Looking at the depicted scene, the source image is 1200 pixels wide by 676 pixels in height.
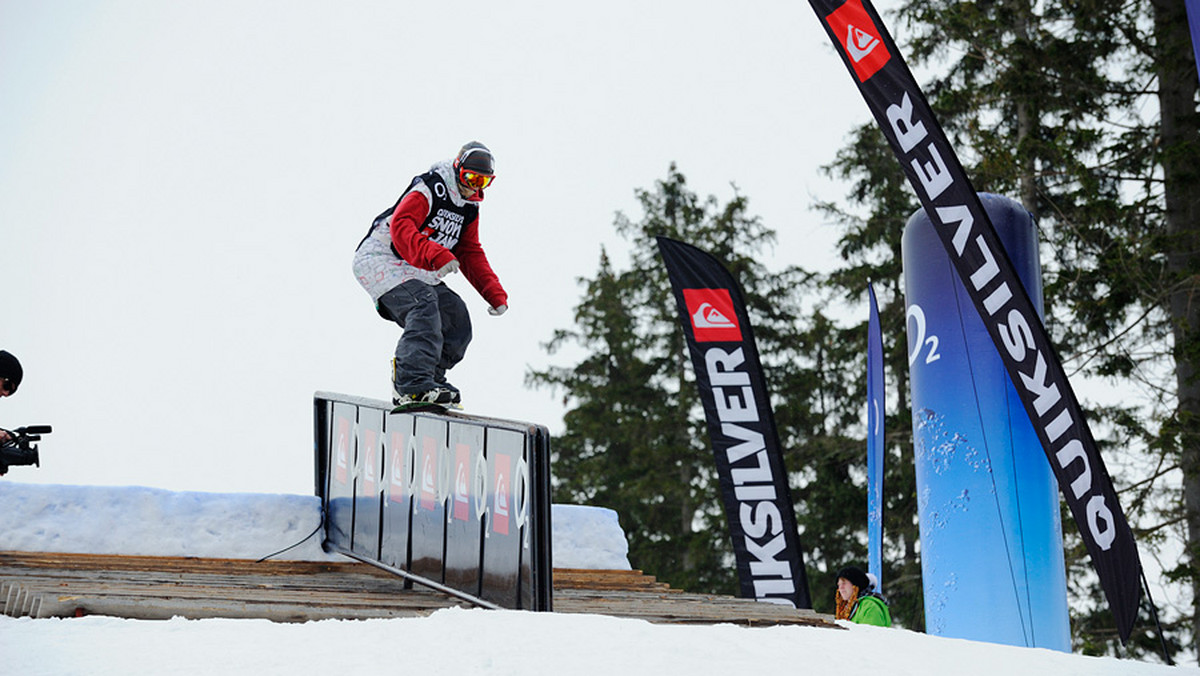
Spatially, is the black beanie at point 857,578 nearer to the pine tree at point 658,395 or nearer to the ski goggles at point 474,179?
the ski goggles at point 474,179

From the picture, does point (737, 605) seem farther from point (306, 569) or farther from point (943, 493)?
point (943, 493)

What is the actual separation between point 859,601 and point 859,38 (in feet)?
12.5

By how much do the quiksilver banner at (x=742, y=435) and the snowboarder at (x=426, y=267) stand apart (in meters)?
4.67

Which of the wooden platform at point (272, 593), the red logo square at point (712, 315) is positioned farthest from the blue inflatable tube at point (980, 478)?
the red logo square at point (712, 315)

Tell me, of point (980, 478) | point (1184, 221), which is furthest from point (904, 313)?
point (980, 478)

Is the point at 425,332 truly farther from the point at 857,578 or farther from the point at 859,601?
the point at 857,578

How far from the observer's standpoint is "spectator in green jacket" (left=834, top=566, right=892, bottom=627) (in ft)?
23.4

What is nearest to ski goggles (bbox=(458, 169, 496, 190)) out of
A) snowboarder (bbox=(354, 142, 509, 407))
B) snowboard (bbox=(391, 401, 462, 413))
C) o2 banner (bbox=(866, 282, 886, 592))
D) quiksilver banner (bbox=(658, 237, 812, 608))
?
snowboarder (bbox=(354, 142, 509, 407))

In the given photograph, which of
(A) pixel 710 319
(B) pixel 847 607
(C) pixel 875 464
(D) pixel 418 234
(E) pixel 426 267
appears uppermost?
(A) pixel 710 319

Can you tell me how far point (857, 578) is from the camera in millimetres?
7746

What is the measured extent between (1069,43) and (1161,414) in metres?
5.73

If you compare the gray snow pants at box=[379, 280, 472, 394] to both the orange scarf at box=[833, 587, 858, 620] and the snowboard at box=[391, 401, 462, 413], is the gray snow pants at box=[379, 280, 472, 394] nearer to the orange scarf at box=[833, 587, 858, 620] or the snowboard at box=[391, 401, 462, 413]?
the snowboard at box=[391, 401, 462, 413]

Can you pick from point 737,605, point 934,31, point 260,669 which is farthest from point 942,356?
point 934,31

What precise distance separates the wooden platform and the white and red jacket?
5.23ft
